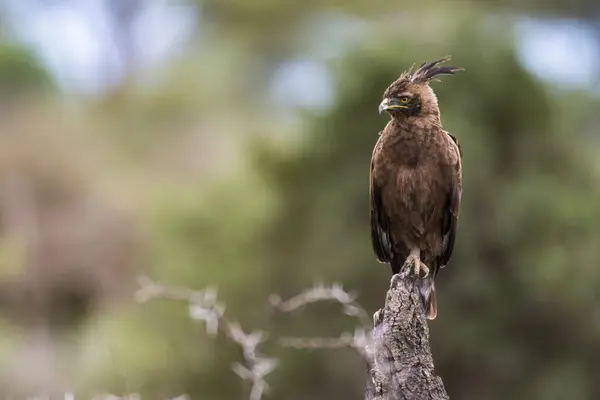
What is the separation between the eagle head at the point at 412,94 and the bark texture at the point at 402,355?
1390 millimetres

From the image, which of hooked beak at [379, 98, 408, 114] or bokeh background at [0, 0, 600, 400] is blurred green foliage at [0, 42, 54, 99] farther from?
hooked beak at [379, 98, 408, 114]

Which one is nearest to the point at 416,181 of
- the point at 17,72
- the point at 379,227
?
the point at 379,227

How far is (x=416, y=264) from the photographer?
14.4 ft

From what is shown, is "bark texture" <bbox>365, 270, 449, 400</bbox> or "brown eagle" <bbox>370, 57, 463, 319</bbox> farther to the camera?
"brown eagle" <bbox>370, 57, 463, 319</bbox>

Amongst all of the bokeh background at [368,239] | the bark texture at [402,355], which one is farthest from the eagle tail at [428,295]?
the bokeh background at [368,239]

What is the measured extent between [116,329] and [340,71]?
12.2 ft

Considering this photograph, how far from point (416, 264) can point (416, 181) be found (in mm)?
493

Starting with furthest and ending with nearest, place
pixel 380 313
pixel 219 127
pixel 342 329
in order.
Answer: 1. pixel 219 127
2. pixel 342 329
3. pixel 380 313

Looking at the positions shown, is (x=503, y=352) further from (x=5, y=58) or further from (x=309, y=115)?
(x=5, y=58)

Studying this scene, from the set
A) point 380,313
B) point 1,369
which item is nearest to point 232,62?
point 1,369

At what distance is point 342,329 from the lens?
8086mm

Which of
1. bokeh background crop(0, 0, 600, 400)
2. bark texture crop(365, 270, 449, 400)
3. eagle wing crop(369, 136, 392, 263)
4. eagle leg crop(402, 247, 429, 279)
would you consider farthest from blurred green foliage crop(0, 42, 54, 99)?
bark texture crop(365, 270, 449, 400)

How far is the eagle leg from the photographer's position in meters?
4.19

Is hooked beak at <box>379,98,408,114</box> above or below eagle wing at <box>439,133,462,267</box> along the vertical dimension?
above
